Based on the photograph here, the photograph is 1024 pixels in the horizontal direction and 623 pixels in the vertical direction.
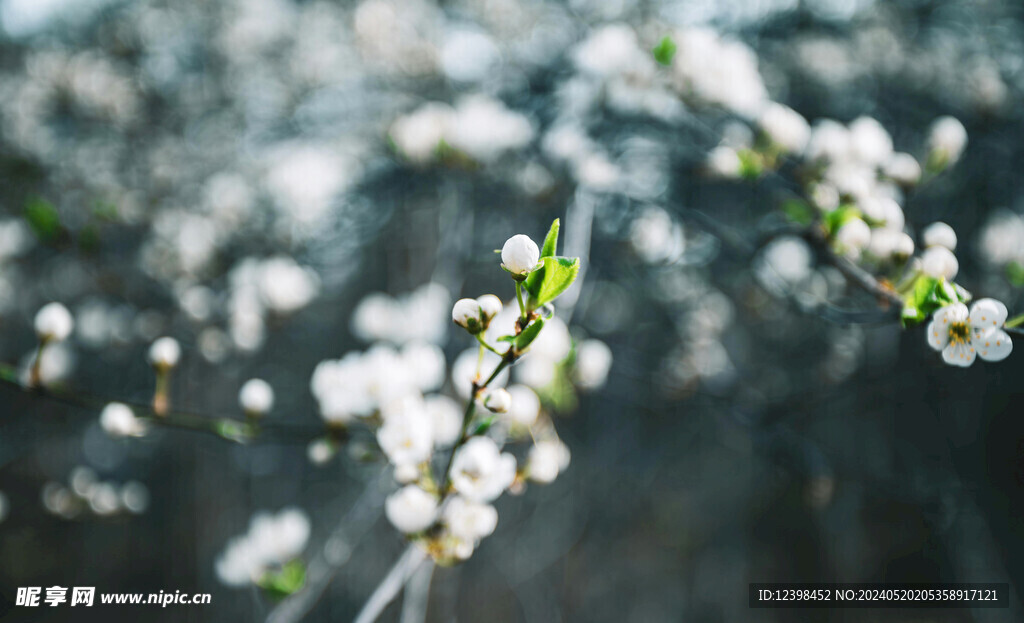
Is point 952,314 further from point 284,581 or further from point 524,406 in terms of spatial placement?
point 284,581

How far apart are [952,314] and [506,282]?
2846 mm

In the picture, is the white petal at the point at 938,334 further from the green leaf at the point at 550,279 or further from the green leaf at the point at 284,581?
the green leaf at the point at 284,581

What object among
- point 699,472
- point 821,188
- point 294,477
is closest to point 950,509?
point 821,188

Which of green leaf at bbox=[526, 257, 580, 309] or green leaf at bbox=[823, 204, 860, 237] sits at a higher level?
green leaf at bbox=[823, 204, 860, 237]

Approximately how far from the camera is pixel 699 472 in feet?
10.4

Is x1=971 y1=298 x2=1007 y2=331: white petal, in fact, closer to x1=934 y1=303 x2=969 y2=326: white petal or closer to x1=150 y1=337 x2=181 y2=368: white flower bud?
x1=934 y1=303 x2=969 y2=326: white petal

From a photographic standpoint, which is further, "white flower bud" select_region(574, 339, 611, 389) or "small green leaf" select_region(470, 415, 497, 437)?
"white flower bud" select_region(574, 339, 611, 389)

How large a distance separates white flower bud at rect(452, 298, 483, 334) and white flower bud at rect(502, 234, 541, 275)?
6 cm

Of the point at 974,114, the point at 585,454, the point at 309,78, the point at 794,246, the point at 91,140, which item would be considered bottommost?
the point at 585,454

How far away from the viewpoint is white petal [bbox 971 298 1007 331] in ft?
1.67

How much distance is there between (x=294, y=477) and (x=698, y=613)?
2136 mm

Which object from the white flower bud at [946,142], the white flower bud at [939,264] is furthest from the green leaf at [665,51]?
the white flower bud at [939,264]

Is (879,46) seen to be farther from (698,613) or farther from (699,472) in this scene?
(698,613)

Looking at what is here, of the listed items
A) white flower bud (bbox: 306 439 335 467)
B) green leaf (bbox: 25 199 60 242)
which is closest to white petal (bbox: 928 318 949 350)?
white flower bud (bbox: 306 439 335 467)
